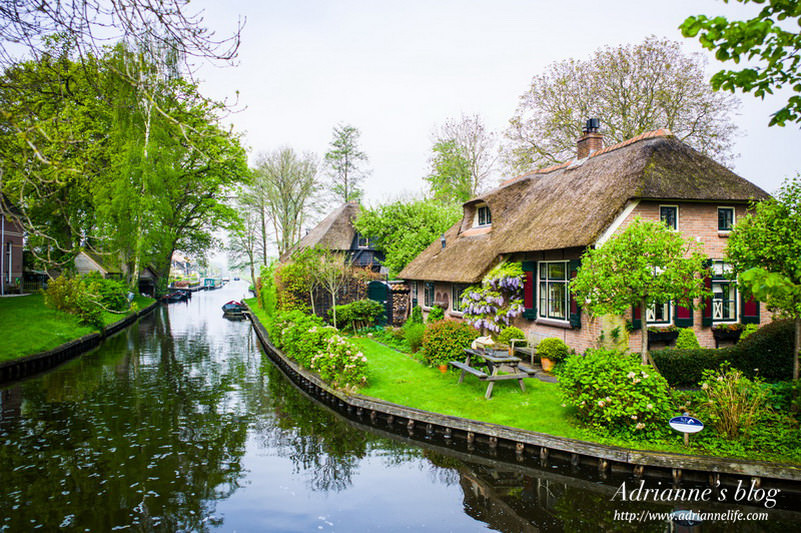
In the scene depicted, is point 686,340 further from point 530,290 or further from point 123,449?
point 123,449

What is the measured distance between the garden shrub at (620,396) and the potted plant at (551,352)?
3.50 m

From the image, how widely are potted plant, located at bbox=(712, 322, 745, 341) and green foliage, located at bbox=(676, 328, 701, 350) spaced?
0.97 metres

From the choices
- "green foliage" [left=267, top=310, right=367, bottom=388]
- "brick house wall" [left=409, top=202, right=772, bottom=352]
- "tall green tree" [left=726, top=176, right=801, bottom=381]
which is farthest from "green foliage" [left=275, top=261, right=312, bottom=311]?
"tall green tree" [left=726, top=176, right=801, bottom=381]

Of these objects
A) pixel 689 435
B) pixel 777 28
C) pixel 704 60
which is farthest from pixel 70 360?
pixel 704 60

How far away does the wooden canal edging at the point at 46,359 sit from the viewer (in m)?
15.7

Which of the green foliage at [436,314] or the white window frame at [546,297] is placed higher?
the white window frame at [546,297]

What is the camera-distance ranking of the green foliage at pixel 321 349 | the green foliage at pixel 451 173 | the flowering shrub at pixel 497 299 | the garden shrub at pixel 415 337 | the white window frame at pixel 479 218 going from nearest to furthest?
the green foliage at pixel 321 349 < the flowering shrub at pixel 497 299 < the garden shrub at pixel 415 337 < the white window frame at pixel 479 218 < the green foliage at pixel 451 173

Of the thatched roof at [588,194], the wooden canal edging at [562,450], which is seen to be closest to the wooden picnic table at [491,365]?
the wooden canal edging at [562,450]

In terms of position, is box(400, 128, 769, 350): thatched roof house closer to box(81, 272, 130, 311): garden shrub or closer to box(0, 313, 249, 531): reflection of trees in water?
box(0, 313, 249, 531): reflection of trees in water

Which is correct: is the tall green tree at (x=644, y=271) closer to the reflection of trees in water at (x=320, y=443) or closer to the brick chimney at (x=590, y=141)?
the reflection of trees in water at (x=320, y=443)

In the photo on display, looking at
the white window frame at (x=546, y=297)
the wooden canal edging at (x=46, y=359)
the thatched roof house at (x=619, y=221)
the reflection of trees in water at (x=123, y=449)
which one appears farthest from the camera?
the wooden canal edging at (x=46, y=359)

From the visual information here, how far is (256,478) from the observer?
861 centimetres

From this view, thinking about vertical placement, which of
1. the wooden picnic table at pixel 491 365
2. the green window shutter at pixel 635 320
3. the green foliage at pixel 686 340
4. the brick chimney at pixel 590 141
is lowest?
the wooden picnic table at pixel 491 365

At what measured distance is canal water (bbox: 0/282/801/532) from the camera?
276 inches
